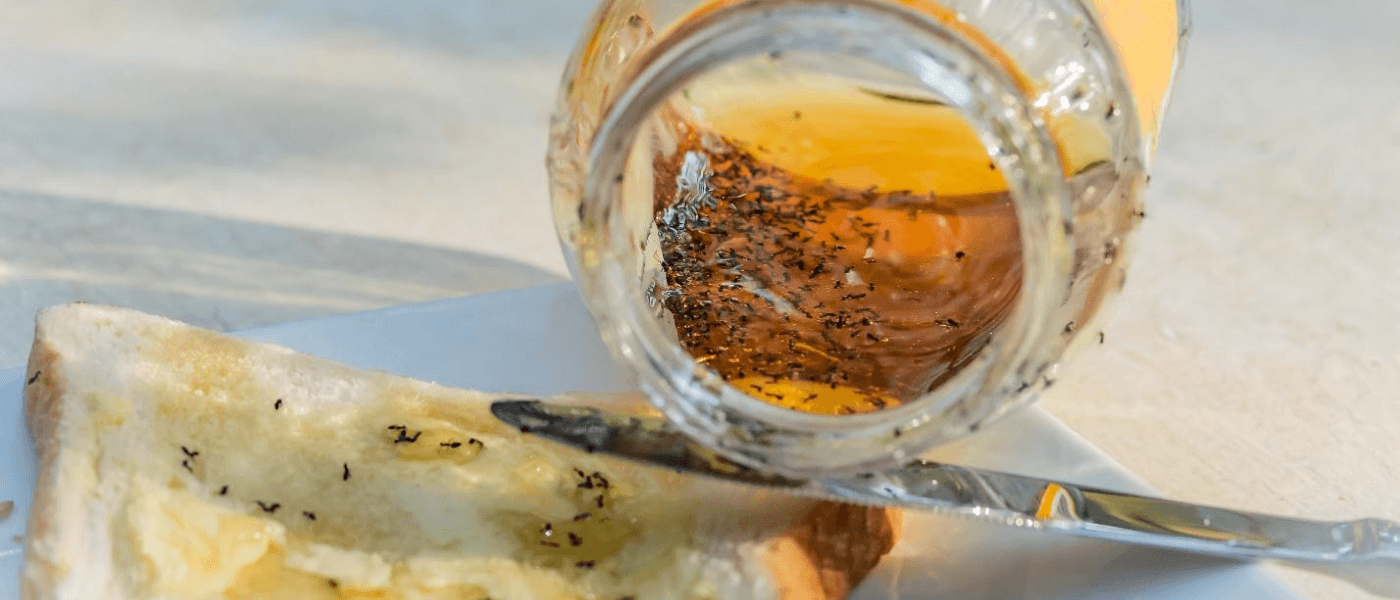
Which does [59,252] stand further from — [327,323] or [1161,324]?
[1161,324]

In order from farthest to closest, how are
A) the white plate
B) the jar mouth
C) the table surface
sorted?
the table surface < the white plate < the jar mouth

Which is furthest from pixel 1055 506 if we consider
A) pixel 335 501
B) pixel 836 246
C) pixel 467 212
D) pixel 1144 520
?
pixel 467 212

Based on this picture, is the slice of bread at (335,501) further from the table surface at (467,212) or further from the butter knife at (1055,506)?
the table surface at (467,212)

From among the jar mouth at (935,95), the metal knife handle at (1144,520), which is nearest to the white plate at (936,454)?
the metal knife handle at (1144,520)

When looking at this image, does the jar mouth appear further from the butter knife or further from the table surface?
the table surface

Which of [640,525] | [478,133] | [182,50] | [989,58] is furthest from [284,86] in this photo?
[989,58]

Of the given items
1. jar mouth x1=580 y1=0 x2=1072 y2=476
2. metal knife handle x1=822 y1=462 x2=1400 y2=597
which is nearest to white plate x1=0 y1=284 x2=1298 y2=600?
metal knife handle x1=822 y1=462 x2=1400 y2=597
